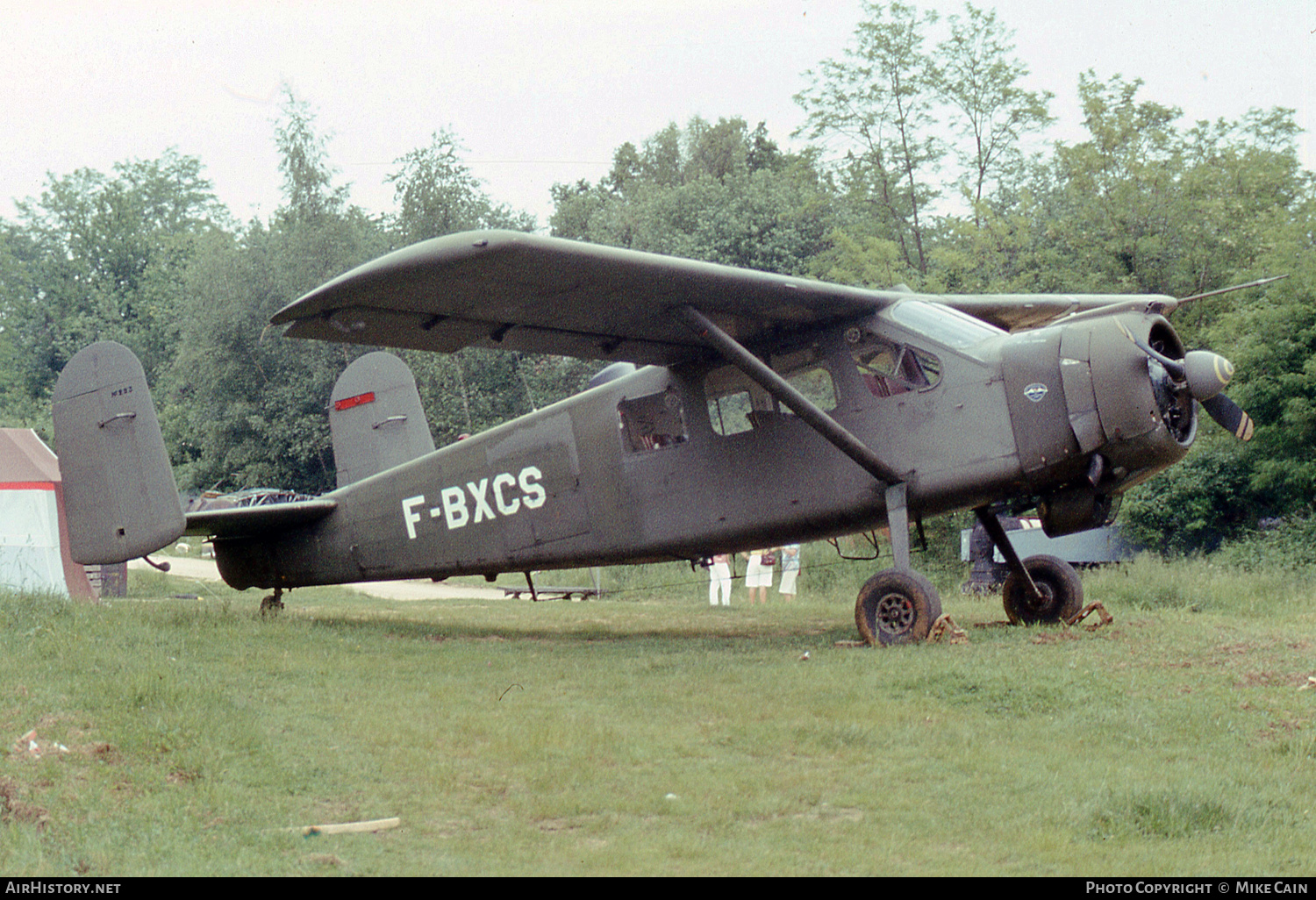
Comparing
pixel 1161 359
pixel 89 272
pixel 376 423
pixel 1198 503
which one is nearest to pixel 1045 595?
pixel 1161 359

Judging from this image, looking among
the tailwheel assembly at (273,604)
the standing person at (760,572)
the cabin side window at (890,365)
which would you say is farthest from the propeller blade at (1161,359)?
the standing person at (760,572)

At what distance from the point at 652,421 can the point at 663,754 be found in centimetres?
555

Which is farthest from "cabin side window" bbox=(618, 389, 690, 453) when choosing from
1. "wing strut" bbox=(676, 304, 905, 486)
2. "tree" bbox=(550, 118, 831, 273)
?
"tree" bbox=(550, 118, 831, 273)

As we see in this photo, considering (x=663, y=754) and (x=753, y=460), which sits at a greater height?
(x=753, y=460)

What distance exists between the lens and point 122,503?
1192 centimetres

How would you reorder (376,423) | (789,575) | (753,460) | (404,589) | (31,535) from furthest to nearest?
1. (404,589)
2. (789,575)
3. (31,535)
4. (376,423)
5. (753,460)

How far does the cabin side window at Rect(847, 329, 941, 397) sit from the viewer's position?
34.0ft

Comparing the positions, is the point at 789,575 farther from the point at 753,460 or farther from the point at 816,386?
the point at 816,386

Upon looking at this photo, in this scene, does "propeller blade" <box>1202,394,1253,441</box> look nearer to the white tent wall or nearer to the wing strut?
the wing strut

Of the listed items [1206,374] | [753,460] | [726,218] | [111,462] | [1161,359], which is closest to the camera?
[1161,359]

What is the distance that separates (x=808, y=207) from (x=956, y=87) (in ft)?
21.0

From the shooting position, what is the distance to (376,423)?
14.9 meters
